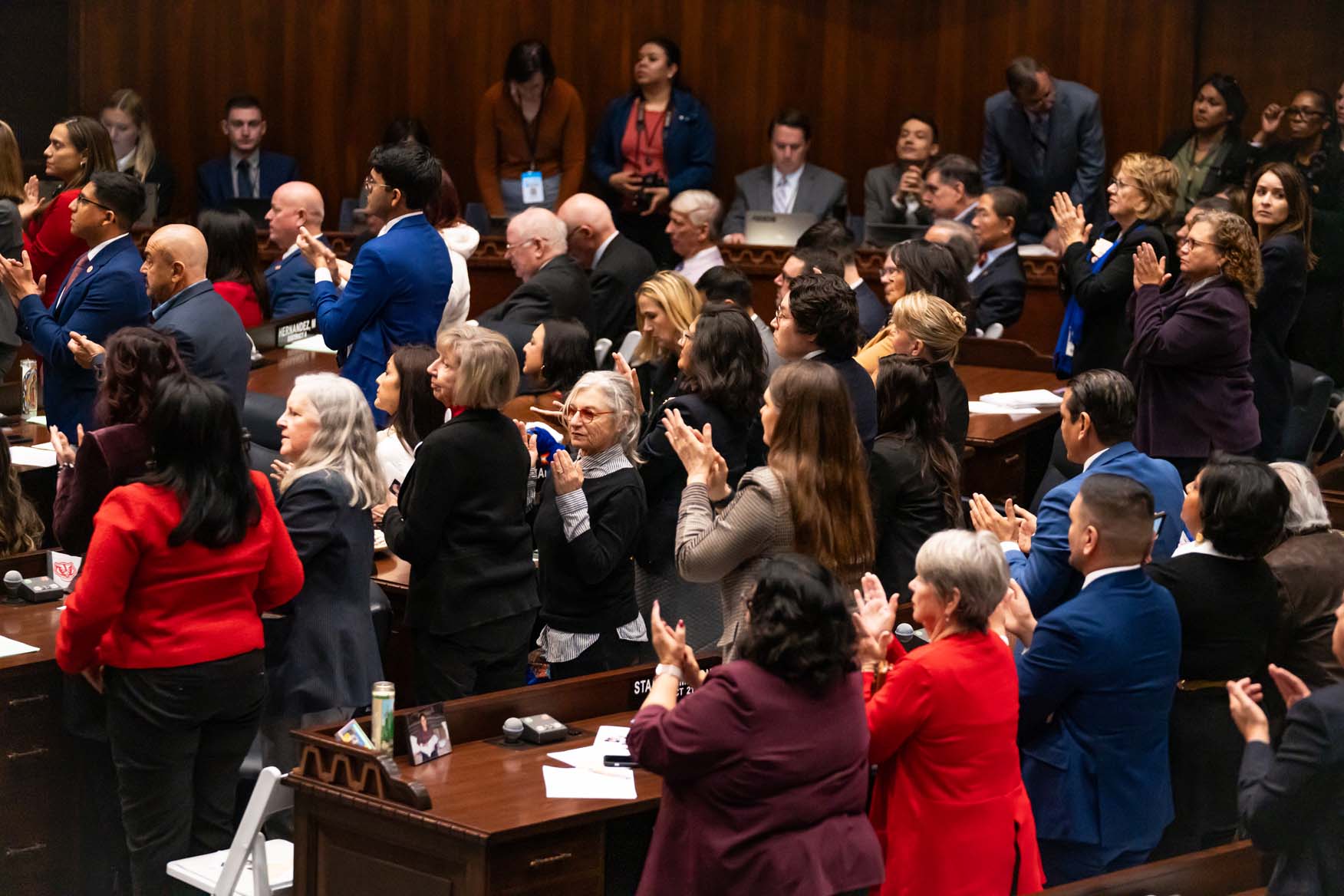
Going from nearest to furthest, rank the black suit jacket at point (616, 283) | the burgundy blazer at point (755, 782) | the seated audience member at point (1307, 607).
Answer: the burgundy blazer at point (755, 782), the seated audience member at point (1307, 607), the black suit jacket at point (616, 283)

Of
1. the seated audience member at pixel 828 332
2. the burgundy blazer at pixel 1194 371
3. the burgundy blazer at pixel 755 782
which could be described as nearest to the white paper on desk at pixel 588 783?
the burgundy blazer at pixel 755 782

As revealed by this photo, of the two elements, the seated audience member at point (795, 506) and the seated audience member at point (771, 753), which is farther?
the seated audience member at point (795, 506)

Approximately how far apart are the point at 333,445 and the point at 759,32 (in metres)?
6.77

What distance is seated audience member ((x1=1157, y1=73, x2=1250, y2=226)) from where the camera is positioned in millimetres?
8336

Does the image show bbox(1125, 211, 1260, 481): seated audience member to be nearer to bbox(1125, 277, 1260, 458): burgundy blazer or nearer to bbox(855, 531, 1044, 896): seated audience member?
bbox(1125, 277, 1260, 458): burgundy blazer

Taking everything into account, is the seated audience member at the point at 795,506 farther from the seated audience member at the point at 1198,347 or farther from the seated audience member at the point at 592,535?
the seated audience member at the point at 1198,347

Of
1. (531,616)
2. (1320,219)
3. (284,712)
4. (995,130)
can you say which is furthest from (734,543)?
(995,130)

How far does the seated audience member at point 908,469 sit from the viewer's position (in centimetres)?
437

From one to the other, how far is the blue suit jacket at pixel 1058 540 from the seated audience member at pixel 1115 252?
A: 176cm

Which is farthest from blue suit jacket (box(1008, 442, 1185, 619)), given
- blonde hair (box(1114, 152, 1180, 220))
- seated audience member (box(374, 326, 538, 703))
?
blonde hair (box(1114, 152, 1180, 220))

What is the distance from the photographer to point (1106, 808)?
3.40 meters

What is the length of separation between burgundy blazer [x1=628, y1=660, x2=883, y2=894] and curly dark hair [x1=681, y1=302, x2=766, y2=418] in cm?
159

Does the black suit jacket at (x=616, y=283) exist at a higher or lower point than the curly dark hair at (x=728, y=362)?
lower

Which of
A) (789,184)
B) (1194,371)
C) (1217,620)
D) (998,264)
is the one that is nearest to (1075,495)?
(1217,620)
